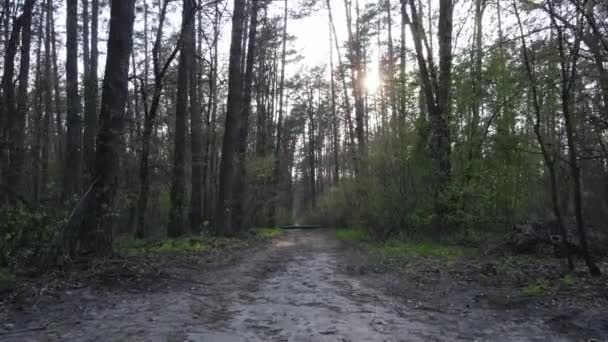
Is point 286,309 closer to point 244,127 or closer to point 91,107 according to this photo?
point 91,107

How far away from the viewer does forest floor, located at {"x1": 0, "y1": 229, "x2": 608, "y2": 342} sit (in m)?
4.27

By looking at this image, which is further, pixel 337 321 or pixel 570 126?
pixel 570 126

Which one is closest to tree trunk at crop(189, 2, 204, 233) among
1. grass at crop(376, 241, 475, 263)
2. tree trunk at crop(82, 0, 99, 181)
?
tree trunk at crop(82, 0, 99, 181)

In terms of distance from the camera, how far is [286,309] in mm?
5383

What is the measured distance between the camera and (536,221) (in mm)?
9906

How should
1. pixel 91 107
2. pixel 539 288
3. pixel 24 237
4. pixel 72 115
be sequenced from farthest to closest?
pixel 91 107, pixel 72 115, pixel 24 237, pixel 539 288

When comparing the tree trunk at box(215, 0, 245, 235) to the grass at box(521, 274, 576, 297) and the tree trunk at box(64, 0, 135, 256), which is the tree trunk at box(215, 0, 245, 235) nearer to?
the tree trunk at box(64, 0, 135, 256)

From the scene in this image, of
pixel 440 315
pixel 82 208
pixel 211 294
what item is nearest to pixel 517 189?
pixel 440 315

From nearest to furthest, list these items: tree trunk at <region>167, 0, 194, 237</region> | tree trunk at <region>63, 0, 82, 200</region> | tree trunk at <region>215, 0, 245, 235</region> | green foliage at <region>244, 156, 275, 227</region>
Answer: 1. tree trunk at <region>167, 0, 194, 237</region>
2. tree trunk at <region>63, 0, 82, 200</region>
3. tree trunk at <region>215, 0, 245, 235</region>
4. green foliage at <region>244, 156, 275, 227</region>

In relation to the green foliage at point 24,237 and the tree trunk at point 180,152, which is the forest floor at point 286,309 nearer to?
the green foliage at point 24,237

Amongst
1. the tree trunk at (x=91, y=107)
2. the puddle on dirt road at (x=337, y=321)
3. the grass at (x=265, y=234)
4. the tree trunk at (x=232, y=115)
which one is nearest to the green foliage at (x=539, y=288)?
the puddle on dirt road at (x=337, y=321)

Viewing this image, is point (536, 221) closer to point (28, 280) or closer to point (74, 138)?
point (28, 280)

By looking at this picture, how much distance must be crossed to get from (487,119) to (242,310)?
350 inches

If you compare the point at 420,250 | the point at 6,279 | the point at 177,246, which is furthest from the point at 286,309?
the point at 177,246
